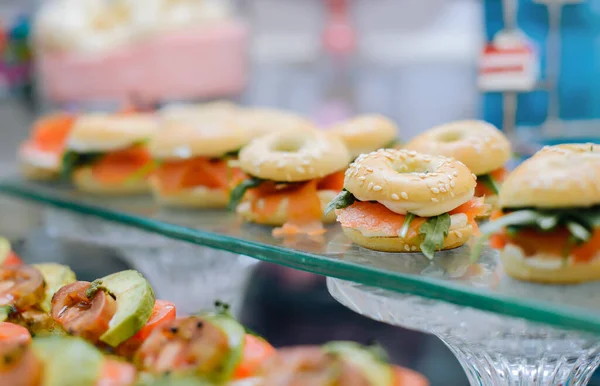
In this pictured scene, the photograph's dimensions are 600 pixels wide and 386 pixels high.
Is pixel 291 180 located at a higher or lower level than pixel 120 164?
higher

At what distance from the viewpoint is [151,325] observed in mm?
1047

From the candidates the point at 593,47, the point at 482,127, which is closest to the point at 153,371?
the point at 482,127

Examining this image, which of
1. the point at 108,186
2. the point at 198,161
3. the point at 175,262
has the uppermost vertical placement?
the point at 198,161

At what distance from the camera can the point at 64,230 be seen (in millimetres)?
2139

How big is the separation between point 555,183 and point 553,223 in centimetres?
6

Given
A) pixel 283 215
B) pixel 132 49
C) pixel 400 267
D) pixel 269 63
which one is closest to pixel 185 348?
pixel 400 267

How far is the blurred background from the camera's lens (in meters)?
3.56

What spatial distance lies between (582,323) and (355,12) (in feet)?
11.5

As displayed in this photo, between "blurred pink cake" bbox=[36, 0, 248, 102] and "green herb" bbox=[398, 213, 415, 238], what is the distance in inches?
107

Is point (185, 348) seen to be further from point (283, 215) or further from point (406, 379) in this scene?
point (283, 215)

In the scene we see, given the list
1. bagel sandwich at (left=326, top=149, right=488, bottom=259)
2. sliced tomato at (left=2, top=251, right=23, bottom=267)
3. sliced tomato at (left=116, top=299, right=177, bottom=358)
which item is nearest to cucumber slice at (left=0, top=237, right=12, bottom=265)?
sliced tomato at (left=2, top=251, right=23, bottom=267)

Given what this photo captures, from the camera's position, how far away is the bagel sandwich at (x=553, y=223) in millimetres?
994

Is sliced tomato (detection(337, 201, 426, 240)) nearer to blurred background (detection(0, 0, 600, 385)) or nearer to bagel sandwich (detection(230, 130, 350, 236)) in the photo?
bagel sandwich (detection(230, 130, 350, 236))

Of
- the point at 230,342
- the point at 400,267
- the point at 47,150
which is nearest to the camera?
the point at 230,342
